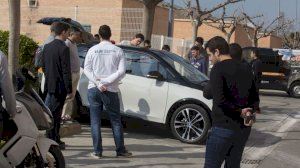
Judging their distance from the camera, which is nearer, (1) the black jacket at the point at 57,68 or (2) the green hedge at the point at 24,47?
(1) the black jacket at the point at 57,68

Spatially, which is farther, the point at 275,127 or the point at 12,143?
the point at 275,127

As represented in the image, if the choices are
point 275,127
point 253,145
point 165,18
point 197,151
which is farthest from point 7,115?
point 165,18

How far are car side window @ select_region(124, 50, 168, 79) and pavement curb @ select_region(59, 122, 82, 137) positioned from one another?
1.38m

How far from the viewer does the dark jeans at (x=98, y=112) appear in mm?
8000

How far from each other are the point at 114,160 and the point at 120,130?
0.43 m

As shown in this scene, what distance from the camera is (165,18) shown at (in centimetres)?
4044

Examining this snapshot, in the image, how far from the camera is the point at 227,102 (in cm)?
523

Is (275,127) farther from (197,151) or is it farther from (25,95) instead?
(25,95)

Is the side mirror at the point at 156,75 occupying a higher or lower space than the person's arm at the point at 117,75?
lower

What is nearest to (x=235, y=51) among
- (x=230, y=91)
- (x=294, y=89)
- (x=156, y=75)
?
(x=230, y=91)

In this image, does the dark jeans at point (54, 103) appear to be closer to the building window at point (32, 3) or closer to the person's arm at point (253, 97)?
the person's arm at point (253, 97)

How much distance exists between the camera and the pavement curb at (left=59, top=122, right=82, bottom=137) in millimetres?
9448

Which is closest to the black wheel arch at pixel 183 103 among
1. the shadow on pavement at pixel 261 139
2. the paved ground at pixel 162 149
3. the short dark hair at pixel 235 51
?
the paved ground at pixel 162 149

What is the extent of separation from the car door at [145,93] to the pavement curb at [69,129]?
0.87 meters
